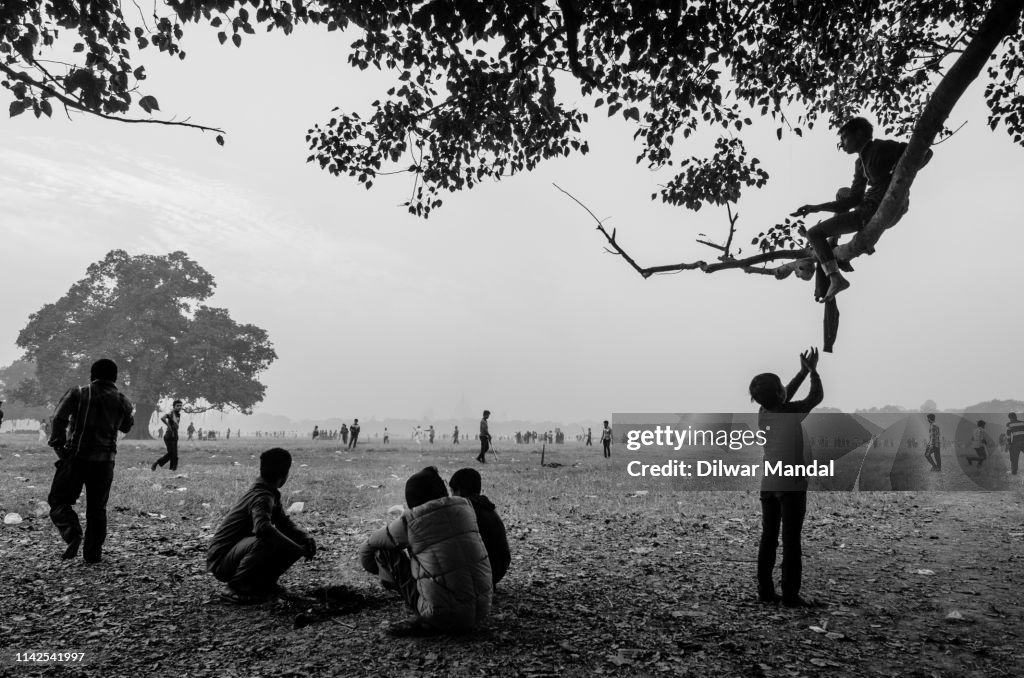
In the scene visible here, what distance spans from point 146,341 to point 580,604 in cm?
4445

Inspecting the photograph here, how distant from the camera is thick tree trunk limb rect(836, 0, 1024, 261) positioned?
4.06 metres

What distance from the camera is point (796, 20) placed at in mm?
7375

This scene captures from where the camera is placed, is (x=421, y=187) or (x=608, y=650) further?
(x=421, y=187)

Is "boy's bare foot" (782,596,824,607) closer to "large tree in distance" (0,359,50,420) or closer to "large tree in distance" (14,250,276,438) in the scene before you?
"large tree in distance" (14,250,276,438)

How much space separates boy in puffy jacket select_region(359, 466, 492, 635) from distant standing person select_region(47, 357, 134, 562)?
3866mm

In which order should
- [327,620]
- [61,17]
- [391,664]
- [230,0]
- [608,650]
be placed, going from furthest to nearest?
[230,0] < [61,17] < [327,620] < [608,650] < [391,664]

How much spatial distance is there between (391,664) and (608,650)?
151 centimetres

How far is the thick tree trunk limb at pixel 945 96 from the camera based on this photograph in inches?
160

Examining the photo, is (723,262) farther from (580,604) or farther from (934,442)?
(934,442)

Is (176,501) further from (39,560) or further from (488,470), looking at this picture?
(488,470)

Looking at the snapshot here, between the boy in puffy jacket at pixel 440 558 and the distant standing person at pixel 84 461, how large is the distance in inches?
152

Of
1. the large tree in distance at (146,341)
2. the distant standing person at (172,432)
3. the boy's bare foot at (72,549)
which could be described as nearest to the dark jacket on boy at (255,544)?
the boy's bare foot at (72,549)

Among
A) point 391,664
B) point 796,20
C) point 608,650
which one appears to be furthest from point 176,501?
point 796,20

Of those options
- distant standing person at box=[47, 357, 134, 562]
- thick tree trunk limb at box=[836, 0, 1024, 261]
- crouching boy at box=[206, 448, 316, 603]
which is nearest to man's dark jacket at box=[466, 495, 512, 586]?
crouching boy at box=[206, 448, 316, 603]
